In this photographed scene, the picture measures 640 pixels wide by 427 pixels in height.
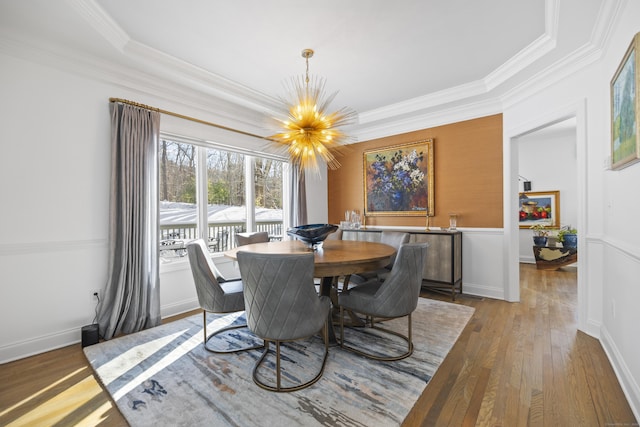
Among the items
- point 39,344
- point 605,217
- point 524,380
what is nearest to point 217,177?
point 39,344

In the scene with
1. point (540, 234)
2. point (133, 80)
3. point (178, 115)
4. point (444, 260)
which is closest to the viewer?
point (133, 80)

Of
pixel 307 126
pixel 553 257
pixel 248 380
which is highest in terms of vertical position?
pixel 307 126

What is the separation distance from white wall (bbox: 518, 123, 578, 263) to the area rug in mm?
4887

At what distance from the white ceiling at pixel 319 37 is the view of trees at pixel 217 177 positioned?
0.83m

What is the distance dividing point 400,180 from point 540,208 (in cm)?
367

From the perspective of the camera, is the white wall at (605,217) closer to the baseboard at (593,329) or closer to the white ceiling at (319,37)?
the baseboard at (593,329)

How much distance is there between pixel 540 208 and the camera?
6.09 m

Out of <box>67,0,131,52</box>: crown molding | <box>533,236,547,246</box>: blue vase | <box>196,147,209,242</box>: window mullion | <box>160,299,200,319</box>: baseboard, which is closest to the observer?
<box>67,0,131,52</box>: crown molding

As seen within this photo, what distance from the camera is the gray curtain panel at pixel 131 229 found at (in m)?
2.77

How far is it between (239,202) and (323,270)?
2557 millimetres

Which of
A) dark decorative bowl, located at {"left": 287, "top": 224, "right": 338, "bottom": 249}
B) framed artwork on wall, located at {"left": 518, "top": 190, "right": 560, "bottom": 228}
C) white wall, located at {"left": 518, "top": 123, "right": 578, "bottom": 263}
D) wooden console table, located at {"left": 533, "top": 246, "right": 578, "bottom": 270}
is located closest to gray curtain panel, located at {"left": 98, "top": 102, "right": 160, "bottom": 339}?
dark decorative bowl, located at {"left": 287, "top": 224, "right": 338, "bottom": 249}

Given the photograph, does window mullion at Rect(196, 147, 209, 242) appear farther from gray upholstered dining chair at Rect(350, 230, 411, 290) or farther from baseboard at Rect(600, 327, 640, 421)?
baseboard at Rect(600, 327, 640, 421)

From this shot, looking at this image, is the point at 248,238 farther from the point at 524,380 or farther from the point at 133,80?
the point at 524,380

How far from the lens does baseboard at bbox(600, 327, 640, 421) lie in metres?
1.64
